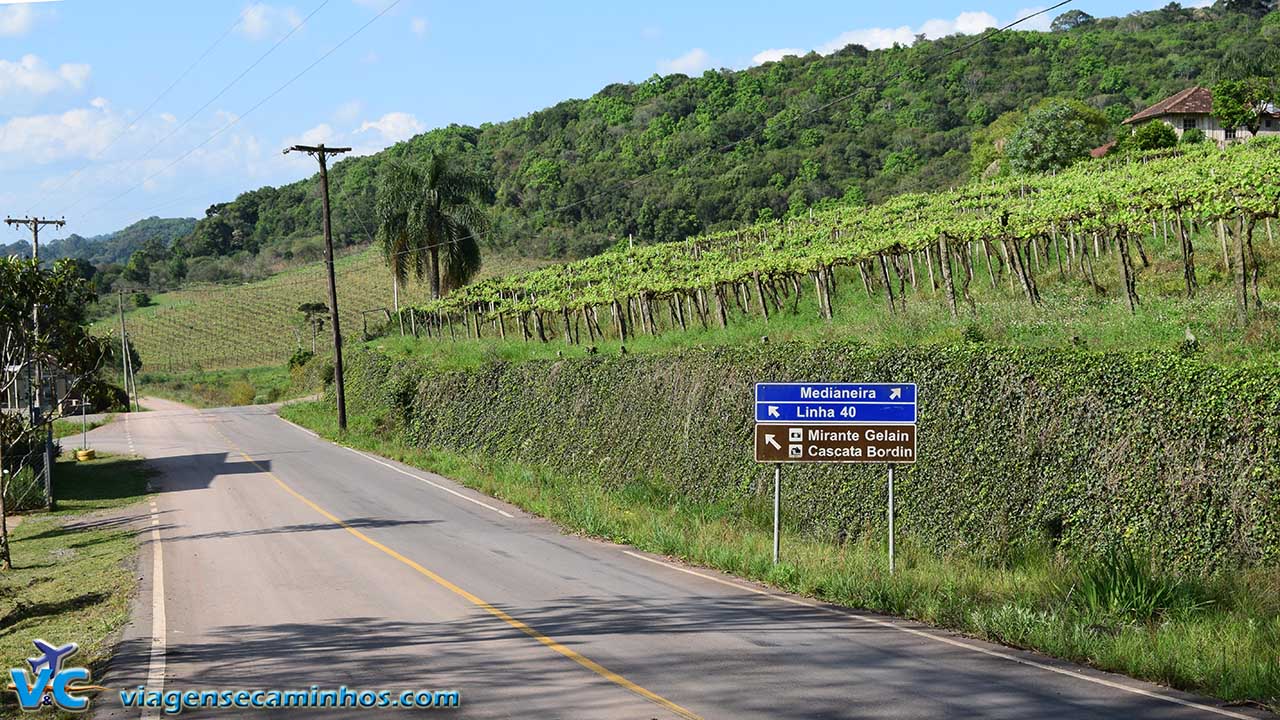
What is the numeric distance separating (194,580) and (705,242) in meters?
37.6

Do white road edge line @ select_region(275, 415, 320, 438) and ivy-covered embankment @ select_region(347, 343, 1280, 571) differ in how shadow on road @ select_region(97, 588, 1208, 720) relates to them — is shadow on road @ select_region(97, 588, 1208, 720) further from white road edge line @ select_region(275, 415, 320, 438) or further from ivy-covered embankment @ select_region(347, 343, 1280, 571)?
white road edge line @ select_region(275, 415, 320, 438)

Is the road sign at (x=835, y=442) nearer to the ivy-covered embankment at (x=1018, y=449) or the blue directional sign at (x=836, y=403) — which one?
the blue directional sign at (x=836, y=403)

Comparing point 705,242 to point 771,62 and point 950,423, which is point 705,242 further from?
point 771,62

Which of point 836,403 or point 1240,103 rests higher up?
point 1240,103

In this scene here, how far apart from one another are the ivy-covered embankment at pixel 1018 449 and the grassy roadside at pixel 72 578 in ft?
35.9

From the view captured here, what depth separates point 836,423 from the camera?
1541cm

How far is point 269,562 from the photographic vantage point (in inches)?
690

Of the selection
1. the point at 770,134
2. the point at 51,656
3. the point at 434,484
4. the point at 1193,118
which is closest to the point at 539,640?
the point at 51,656

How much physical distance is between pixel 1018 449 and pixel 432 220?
50.8 m

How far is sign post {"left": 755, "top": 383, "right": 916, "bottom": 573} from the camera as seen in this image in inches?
596

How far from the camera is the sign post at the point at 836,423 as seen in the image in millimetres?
15141

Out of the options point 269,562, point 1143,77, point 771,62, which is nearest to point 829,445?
point 269,562

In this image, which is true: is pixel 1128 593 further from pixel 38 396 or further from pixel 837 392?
pixel 38 396

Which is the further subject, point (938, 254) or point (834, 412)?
point (938, 254)
